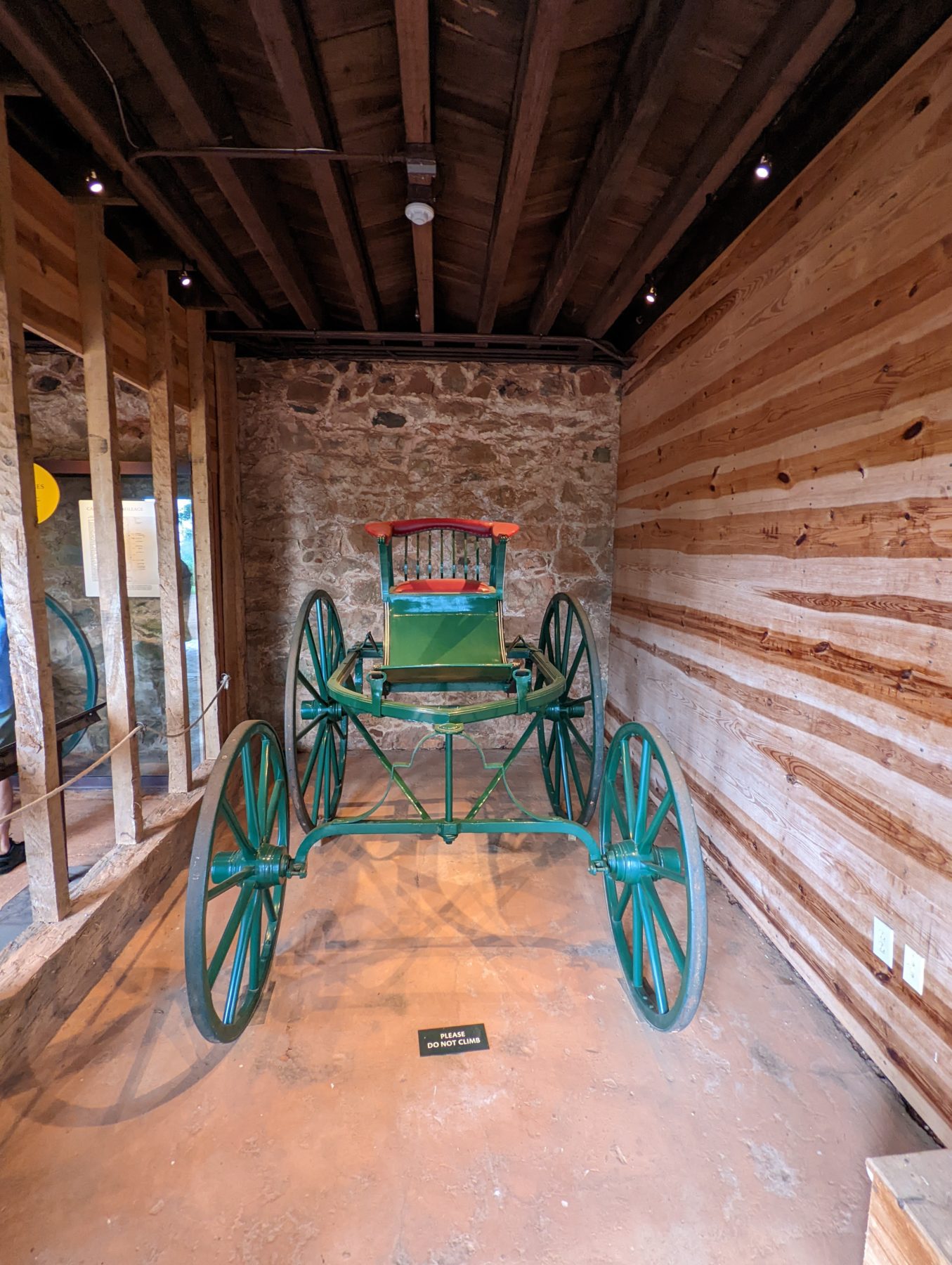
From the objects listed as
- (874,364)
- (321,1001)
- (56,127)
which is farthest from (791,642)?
(56,127)

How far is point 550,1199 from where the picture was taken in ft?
4.04

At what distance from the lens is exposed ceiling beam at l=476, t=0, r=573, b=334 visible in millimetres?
1326

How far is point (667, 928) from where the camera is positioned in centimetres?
153

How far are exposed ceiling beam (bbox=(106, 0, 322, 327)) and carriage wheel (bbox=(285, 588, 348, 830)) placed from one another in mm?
1409

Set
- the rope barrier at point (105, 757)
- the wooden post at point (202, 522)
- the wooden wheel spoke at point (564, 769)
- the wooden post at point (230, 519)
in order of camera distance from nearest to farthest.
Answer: the rope barrier at point (105, 757) < the wooden wheel spoke at point (564, 769) < the wooden post at point (202, 522) < the wooden post at point (230, 519)

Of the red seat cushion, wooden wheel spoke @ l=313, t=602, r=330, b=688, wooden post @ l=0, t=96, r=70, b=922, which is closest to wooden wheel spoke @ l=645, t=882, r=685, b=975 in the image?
the red seat cushion

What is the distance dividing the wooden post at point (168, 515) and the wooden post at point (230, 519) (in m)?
0.65

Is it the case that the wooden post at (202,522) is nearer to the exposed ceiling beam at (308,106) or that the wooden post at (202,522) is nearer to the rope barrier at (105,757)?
the rope barrier at (105,757)

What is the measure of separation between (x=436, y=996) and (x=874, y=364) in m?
2.19

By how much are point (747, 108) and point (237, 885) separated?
266 centimetres

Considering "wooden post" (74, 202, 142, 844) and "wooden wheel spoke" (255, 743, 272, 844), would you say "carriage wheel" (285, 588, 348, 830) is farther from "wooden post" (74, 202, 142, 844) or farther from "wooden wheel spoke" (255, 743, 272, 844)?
"wooden post" (74, 202, 142, 844)

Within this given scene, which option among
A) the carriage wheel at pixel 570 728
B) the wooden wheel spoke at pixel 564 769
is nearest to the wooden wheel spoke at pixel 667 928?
the carriage wheel at pixel 570 728

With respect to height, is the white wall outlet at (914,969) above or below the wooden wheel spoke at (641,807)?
below

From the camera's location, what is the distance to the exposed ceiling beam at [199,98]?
137cm
